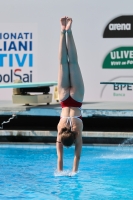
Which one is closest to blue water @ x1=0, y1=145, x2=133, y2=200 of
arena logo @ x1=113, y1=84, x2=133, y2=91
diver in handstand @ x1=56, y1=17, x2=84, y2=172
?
diver in handstand @ x1=56, y1=17, x2=84, y2=172

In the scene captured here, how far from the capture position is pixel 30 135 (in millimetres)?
10000

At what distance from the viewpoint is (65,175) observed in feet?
23.7

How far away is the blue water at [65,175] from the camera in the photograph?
674 cm

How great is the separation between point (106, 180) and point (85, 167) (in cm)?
87

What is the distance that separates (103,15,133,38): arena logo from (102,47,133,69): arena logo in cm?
34

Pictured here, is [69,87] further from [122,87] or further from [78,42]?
[78,42]

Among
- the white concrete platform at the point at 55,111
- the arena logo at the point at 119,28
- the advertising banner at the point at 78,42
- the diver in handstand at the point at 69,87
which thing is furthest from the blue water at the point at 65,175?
the arena logo at the point at 119,28

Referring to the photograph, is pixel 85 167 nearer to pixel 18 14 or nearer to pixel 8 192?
pixel 8 192

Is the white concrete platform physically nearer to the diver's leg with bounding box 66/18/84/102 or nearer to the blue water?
the blue water

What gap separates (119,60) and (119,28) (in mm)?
781

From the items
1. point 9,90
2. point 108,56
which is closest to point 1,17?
point 9,90

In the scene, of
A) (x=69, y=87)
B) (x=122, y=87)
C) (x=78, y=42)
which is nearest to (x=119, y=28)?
(x=78, y=42)

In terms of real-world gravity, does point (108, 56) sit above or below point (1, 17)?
below

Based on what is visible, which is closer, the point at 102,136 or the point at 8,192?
the point at 8,192
